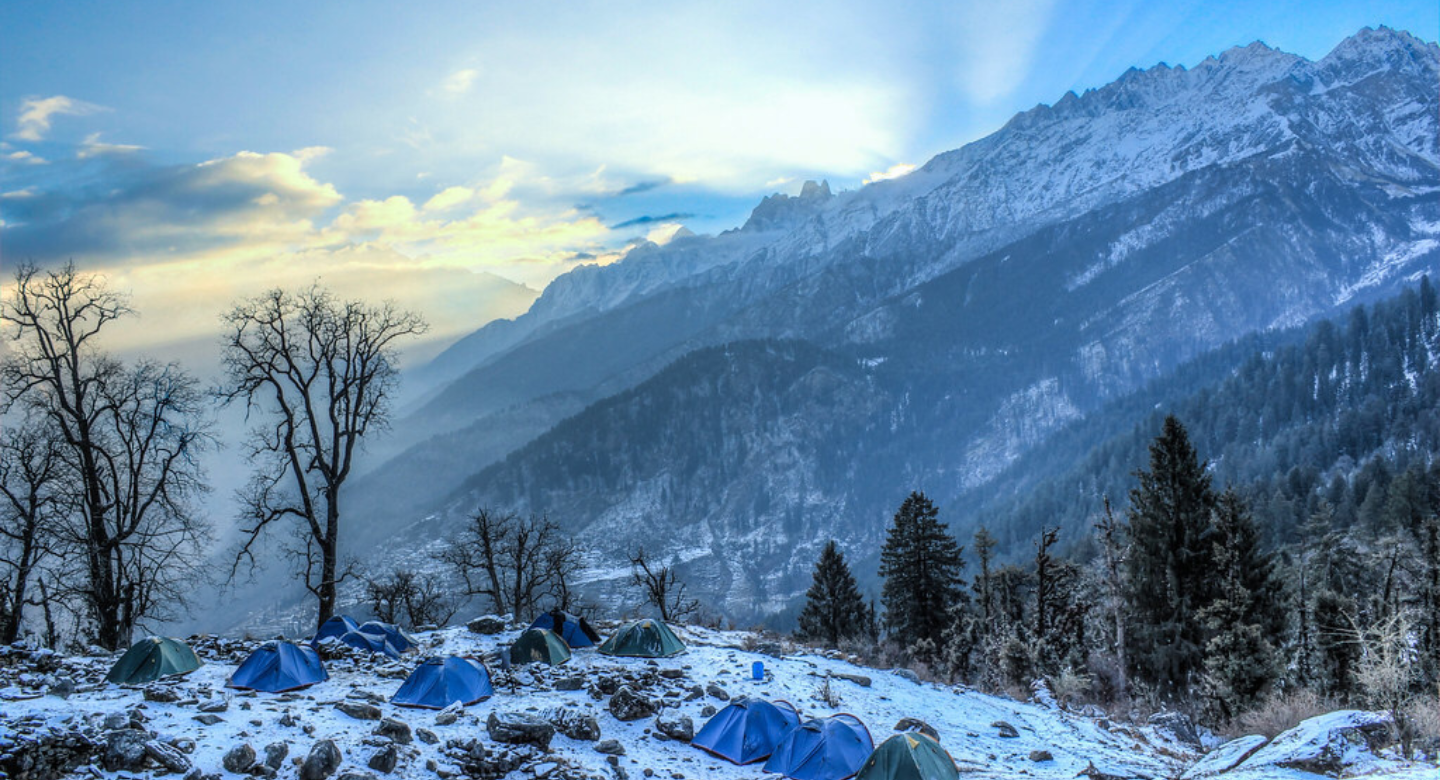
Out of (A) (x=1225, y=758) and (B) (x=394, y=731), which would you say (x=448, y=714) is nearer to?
(B) (x=394, y=731)

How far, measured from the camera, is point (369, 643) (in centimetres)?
2153

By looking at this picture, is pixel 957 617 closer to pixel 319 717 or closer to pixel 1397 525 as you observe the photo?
pixel 319 717

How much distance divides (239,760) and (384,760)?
244 centimetres

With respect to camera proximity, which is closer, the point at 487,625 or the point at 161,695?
the point at 161,695

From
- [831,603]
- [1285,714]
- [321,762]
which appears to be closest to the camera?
Result: [321,762]

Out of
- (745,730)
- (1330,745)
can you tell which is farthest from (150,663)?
(1330,745)

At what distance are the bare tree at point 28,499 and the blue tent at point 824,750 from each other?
76.2ft

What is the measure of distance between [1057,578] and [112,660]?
39744mm

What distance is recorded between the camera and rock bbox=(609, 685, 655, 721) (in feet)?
61.1

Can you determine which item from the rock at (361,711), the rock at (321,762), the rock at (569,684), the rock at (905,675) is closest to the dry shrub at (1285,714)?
the rock at (905,675)

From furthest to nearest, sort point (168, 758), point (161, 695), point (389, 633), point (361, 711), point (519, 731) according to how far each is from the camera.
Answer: point (389, 633) < point (519, 731) < point (361, 711) < point (161, 695) < point (168, 758)

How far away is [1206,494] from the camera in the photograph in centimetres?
3309

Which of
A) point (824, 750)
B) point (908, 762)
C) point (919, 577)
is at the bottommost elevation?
point (919, 577)

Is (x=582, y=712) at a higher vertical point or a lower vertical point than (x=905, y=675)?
higher
